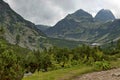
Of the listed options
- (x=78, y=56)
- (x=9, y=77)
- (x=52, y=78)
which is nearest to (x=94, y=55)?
(x=78, y=56)

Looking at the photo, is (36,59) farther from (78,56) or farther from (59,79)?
(59,79)

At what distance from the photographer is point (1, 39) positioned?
36.9 meters

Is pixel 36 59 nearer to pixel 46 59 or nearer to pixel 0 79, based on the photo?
pixel 46 59

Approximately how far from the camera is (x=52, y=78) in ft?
225

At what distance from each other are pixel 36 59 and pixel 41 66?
699cm

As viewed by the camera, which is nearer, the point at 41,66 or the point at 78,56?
the point at 78,56

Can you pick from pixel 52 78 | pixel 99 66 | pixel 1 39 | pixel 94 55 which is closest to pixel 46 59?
pixel 94 55

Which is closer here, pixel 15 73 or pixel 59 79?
pixel 15 73

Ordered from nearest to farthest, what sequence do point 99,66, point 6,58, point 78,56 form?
point 6,58 → point 99,66 → point 78,56

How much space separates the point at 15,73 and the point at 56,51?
121m

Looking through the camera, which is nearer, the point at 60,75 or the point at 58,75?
the point at 60,75

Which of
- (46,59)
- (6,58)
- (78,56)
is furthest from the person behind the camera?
(46,59)

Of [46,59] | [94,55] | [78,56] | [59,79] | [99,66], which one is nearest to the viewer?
[59,79]

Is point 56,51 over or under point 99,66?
over
